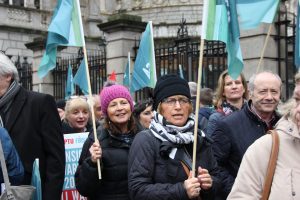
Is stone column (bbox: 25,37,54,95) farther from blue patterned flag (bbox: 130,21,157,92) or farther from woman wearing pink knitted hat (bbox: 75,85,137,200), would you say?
woman wearing pink knitted hat (bbox: 75,85,137,200)

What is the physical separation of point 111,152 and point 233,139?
0.99m

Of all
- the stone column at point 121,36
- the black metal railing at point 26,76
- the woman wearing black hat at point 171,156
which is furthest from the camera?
the black metal railing at point 26,76

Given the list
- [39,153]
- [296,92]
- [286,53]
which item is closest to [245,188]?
[296,92]

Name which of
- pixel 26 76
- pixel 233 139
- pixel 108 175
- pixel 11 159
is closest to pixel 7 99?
pixel 11 159

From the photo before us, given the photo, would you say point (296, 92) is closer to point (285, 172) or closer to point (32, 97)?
point (285, 172)

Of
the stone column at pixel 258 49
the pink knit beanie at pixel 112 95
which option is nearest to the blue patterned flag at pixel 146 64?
the stone column at pixel 258 49

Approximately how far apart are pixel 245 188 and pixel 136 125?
6.00ft

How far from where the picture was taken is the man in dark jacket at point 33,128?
4.32 metres

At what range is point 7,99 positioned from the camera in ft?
14.1

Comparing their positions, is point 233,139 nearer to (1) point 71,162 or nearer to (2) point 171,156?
(2) point 171,156

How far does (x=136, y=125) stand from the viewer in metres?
4.76

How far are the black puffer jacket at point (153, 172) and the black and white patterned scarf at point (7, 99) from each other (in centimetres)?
107

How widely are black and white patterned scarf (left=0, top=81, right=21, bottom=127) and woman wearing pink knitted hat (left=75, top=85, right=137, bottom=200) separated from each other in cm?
72

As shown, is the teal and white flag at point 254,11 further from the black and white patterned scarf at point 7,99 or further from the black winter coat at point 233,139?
the black and white patterned scarf at point 7,99
